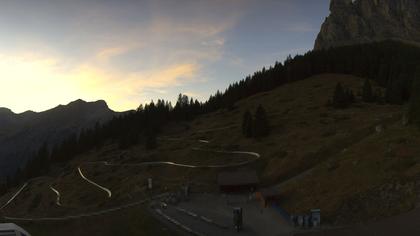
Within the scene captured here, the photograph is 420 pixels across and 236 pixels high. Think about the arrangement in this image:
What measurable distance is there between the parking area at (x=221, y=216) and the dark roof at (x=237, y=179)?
235 cm

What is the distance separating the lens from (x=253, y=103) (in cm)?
16188

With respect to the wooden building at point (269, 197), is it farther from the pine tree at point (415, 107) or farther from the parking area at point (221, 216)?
the pine tree at point (415, 107)

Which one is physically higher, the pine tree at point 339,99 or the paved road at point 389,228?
the pine tree at point 339,99

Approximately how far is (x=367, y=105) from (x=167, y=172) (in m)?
61.4

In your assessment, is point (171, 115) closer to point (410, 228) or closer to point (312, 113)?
point (312, 113)

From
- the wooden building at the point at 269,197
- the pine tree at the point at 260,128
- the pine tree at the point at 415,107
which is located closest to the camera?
the wooden building at the point at 269,197

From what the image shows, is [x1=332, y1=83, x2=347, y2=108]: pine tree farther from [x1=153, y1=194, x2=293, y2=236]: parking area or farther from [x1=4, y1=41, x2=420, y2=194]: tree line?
[x1=153, y1=194, x2=293, y2=236]: parking area

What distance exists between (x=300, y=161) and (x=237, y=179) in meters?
11.3

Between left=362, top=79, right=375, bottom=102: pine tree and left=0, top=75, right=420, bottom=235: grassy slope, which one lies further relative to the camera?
left=362, top=79, right=375, bottom=102: pine tree

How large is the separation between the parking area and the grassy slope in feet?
12.8

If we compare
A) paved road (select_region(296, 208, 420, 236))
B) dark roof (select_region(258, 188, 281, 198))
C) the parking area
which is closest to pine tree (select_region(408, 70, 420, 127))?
dark roof (select_region(258, 188, 281, 198))

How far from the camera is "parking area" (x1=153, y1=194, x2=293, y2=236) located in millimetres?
45812

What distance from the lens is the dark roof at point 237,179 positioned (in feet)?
223

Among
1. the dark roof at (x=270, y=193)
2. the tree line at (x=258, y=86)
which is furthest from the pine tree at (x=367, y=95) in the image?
the dark roof at (x=270, y=193)
